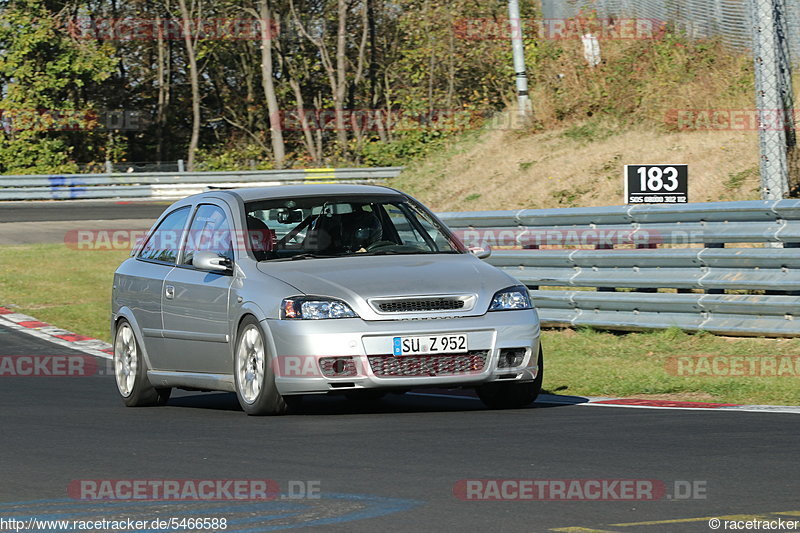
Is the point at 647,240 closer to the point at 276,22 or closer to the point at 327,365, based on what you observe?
the point at 327,365

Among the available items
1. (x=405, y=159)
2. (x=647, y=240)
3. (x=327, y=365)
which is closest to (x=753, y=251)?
(x=647, y=240)

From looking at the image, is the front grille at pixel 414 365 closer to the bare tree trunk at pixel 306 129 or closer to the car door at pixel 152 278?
the car door at pixel 152 278

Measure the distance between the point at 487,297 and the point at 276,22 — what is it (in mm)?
48269

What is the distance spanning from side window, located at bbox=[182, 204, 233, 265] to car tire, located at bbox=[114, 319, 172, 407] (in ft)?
3.10

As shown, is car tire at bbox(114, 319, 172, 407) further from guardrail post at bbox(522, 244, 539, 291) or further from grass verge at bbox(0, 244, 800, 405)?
guardrail post at bbox(522, 244, 539, 291)

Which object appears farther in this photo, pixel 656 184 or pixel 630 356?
pixel 656 184

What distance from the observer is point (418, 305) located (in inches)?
368

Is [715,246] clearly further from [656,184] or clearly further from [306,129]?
[306,129]

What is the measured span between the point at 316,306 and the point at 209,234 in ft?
5.87

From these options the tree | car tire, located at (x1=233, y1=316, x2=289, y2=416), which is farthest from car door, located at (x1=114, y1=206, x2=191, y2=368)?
the tree

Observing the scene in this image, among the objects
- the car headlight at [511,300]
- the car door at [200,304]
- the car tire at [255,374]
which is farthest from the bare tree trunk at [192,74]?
the car headlight at [511,300]

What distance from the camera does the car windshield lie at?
10359 millimetres

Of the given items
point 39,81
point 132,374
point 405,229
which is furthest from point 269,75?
point 405,229

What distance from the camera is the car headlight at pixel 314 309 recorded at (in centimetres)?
932
